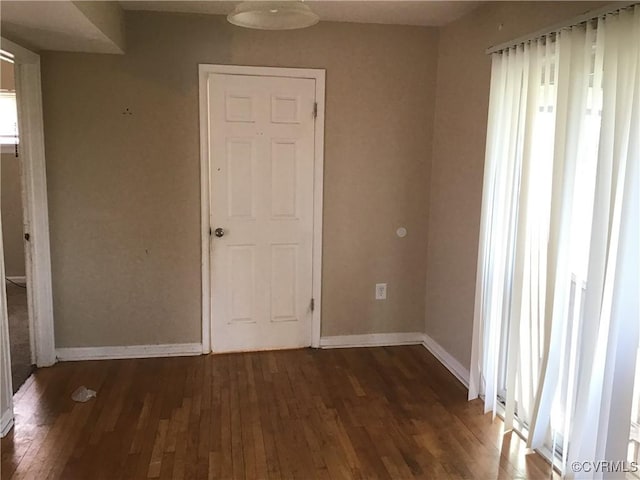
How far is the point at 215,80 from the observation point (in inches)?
146

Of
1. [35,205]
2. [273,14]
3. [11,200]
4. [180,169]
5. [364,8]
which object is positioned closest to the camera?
[273,14]

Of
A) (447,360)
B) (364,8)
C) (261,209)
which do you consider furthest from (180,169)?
(447,360)

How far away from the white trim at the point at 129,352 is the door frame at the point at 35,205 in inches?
4.3

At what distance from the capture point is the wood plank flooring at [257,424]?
2574 mm

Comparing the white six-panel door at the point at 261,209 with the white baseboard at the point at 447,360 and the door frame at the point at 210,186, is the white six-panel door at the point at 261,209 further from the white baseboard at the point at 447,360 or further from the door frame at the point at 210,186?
the white baseboard at the point at 447,360

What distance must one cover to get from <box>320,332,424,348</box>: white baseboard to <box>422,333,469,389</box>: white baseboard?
9 centimetres

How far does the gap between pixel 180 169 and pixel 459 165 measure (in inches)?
76.3

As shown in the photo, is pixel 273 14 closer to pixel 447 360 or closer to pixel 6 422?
pixel 6 422

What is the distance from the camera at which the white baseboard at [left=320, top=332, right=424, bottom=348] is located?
4164mm

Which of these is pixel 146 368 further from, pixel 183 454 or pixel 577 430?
pixel 577 430

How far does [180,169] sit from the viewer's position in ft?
12.3

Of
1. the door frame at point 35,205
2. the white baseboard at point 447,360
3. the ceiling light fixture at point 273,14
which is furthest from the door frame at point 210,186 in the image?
the ceiling light fixture at point 273,14

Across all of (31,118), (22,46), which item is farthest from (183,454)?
(22,46)

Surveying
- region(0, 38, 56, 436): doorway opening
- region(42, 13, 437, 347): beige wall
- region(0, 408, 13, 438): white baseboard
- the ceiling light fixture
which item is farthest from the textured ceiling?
region(0, 408, 13, 438): white baseboard
